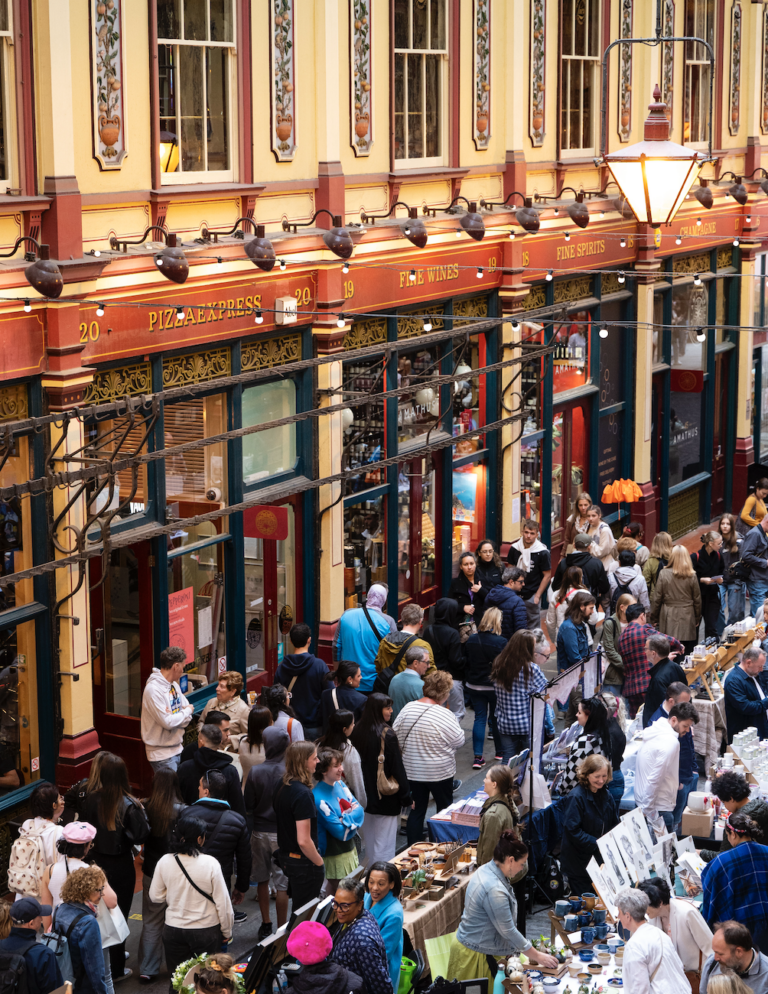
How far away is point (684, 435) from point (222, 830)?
649 inches

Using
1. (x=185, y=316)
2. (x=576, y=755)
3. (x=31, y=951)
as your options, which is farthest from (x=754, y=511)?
(x=31, y=951)

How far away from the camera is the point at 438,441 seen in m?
16.7

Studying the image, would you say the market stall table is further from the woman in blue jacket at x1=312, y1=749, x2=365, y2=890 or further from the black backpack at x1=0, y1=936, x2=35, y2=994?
the black backpack at x1=0, y1=936, x2=35, y2=994

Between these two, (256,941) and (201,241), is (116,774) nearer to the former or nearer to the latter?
(256,941)

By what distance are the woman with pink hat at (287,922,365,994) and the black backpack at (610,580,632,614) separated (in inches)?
338

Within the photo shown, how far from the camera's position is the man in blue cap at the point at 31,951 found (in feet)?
26.1

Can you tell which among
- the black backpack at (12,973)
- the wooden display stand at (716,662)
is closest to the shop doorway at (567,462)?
the wooden display stand at (716,662)

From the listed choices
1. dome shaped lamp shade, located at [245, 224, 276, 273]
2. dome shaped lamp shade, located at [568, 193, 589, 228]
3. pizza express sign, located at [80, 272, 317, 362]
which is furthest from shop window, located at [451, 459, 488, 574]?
dome shaped lamp shade, located at [245, 224, 276, 273]

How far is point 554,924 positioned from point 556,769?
268 cm

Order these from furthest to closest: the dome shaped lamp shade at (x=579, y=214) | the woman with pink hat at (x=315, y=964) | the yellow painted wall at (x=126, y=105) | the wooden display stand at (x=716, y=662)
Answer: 1. the dome shaped lamp shade at (x=579, y=214)
2. the wooden display stand at (x=716, y=662)
3. the yellow painted wall at (x=126, y=105)
4. the woman with pink hat at (x=315, y=964)

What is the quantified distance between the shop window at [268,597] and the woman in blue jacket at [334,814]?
4.10m

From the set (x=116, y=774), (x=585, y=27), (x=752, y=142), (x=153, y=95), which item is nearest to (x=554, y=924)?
(x=116, y=774)

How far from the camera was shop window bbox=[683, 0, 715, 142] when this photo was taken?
74.9 ft

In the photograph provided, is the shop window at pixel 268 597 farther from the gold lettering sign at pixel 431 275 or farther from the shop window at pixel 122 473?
the gold lettering sign at pixel 431 275
